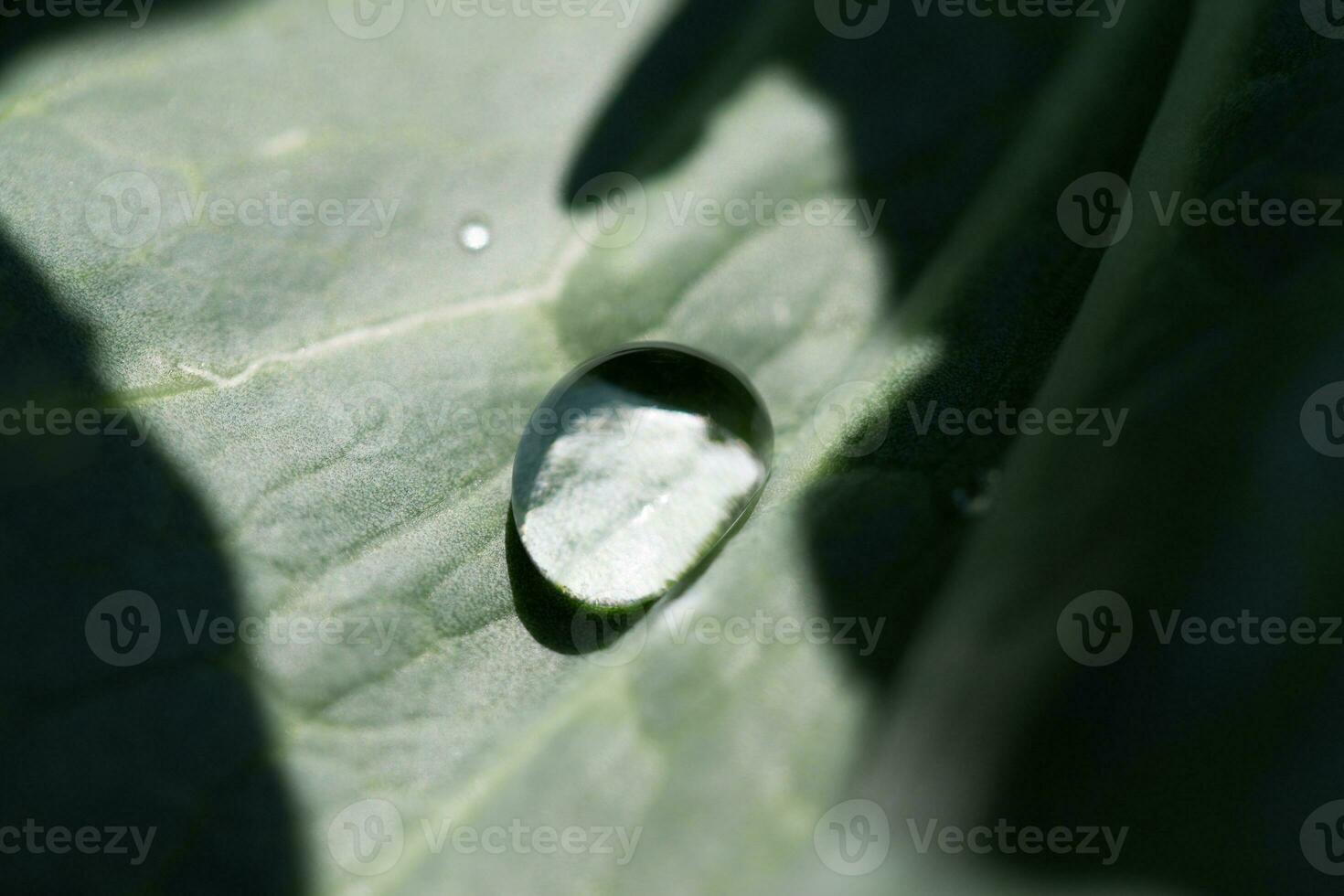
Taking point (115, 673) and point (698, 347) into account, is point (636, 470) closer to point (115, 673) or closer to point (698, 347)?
point (698, 347)

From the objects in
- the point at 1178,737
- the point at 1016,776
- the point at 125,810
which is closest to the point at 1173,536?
the point at 1178,737

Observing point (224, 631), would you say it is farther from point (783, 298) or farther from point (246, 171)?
point (783, 298)

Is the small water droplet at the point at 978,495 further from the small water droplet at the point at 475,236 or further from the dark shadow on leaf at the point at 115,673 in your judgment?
the dark shadow on leaf at the point at 115,673

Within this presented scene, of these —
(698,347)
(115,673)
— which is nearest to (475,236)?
(698,347)

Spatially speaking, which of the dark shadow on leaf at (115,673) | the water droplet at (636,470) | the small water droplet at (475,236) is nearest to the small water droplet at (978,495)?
the water droplet at (636,470)

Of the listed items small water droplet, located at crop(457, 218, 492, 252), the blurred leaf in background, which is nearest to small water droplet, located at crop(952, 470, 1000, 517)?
the blurred leaf in background

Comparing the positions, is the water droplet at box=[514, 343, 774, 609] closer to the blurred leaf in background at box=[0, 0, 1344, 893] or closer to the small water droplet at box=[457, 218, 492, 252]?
the blurred leaf in background at box=[0, 0, 1344, 893]
